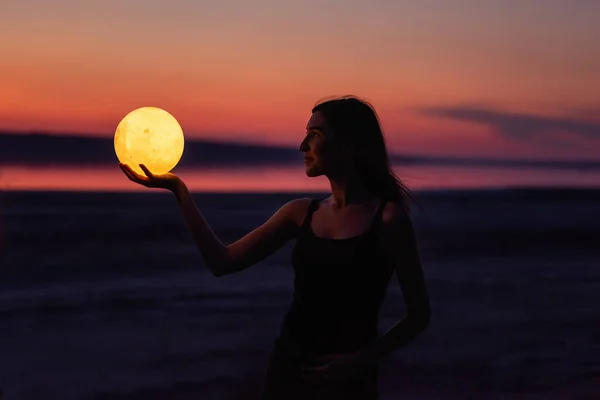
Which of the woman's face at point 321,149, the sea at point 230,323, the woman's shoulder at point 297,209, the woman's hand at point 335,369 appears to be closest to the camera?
the woman's hand at point 335,369

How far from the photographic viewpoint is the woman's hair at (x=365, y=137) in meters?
2.88

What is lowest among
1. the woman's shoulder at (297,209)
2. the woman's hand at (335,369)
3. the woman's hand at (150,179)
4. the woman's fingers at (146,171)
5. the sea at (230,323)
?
the sea at (230,323)

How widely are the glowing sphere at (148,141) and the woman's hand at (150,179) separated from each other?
28 mm

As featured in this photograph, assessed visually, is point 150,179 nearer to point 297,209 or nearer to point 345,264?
point 297,209

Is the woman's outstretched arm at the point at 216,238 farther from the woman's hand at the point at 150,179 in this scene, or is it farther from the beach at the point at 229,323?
the beach at the point at 229,323

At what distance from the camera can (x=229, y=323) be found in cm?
1110

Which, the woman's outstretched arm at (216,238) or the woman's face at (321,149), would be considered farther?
the woman's outstretched arm at (216,238)

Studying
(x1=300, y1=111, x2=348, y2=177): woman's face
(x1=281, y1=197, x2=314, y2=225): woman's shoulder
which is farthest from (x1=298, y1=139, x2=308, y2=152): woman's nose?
(x1=281, y1=197, x2=314, y2=225): woman's shoulder

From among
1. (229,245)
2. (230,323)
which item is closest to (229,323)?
(230,323)

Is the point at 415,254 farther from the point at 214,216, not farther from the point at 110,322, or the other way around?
the point at 214,216

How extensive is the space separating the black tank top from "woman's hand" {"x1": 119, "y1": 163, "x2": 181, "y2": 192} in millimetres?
530

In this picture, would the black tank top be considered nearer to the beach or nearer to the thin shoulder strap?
the thin shoulder strap

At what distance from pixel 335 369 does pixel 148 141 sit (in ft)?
3.37

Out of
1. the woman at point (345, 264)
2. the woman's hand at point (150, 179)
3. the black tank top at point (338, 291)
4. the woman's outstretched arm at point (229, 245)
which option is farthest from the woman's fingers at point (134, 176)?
the black tank top at point (338, 291)
